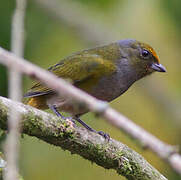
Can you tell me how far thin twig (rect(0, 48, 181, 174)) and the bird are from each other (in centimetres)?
284

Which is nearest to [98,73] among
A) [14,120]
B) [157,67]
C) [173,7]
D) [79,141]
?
[157,67]

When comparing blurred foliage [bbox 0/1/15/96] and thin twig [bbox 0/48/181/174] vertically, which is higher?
thin twig [bbox 0/48/181/174]

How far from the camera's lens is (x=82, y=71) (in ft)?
14.9

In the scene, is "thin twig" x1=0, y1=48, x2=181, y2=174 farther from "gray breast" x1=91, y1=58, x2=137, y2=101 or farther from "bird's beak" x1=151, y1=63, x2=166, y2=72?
"bird's beak" x1=151, y1=63, x2=166, y2=72

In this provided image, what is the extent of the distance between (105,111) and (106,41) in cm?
639

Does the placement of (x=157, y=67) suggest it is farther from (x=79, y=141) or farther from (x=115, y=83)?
(x=79, y=141)

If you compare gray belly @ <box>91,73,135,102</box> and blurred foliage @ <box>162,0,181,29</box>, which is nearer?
gray belly @ <box>91,73,135,102</box>

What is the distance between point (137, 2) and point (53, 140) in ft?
16.7

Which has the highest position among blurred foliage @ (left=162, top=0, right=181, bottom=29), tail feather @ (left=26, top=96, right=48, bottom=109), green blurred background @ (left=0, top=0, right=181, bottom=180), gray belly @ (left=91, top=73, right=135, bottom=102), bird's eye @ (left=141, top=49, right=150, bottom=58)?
blurred foliage @ (left=162, top=0, right=181, bottom=29)

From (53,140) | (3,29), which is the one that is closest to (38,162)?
(3,29)

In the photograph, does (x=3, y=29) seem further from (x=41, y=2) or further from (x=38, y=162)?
(x=38, y=162)

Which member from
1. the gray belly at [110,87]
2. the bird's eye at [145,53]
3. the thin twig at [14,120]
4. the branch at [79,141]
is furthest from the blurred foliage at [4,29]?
the thin twig at [14,120]

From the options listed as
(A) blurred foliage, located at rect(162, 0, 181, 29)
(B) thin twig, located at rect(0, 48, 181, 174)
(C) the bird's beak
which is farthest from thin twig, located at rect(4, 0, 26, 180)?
(A) blurred foliage, located at rect(162, 0, 181, 29)

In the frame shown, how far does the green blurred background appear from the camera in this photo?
604 centimetres
